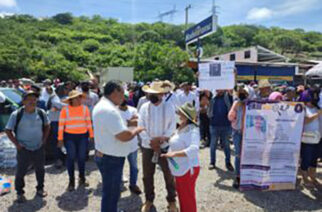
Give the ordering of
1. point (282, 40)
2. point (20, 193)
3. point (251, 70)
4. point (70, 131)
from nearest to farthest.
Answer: point (20, 193)
point (70, 131)
point (251, 70)
point (282, 40)

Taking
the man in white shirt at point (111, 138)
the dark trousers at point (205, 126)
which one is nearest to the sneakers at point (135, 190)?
the man in white shirt at point (111, 138)

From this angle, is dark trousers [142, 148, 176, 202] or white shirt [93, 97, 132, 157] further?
dark trousers [142, 148, 176, 202]

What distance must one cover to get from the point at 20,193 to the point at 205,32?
8.16 meters

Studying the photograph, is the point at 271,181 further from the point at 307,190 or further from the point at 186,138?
the point at 186,138

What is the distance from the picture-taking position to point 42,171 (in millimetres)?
4316

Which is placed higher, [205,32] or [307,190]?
[205,32]

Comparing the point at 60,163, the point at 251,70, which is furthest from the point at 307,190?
the point at 251,70

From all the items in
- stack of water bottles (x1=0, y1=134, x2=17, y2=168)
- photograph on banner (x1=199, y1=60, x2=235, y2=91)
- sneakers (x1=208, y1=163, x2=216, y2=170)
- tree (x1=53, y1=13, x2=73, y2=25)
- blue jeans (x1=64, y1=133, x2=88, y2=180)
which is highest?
tree (x1=53, y1=13, x2=73, y2=25)

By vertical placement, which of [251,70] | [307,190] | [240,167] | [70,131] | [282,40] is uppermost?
[282,40]

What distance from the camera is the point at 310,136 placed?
4.51 meters

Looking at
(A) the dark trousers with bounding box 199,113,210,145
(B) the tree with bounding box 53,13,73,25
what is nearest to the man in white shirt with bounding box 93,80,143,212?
(A) the dark trousers with bounding box 199,113,210,145

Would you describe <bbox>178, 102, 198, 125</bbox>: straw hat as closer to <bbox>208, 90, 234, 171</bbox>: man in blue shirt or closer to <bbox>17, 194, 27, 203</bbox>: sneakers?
<bbox>208, 90, 234, 171</bbox>: man in blue shirt

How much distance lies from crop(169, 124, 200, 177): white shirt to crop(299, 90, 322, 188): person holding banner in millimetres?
2750

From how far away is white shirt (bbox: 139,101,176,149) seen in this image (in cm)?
356
